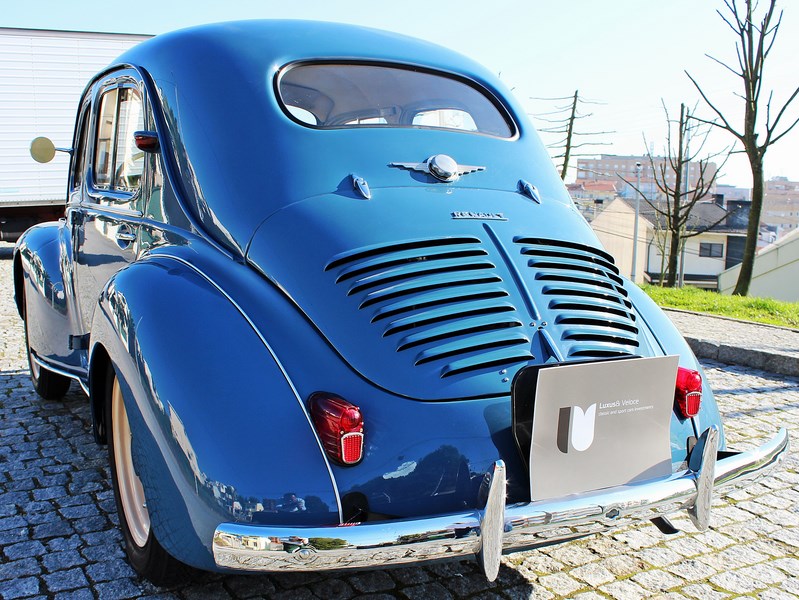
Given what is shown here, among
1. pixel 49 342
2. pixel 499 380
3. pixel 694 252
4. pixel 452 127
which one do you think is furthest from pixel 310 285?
pixel 694 252

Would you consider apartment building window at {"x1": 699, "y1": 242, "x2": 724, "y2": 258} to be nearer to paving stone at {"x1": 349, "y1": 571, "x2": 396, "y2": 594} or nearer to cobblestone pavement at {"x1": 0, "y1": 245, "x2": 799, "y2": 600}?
cobblestone pavement at {"x1": 0, "y1": 245, "x2": 799, "y2": 600}

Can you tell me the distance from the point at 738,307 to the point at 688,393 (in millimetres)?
7720

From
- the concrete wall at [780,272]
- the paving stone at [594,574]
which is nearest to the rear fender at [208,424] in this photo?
the paving stone at [594,574]

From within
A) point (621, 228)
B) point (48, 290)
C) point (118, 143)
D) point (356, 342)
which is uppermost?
point (118, 143)

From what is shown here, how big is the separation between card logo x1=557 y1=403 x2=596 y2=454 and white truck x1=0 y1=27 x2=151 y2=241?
1575 centimetres

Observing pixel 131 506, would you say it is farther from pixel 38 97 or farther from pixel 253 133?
pixel 38 97

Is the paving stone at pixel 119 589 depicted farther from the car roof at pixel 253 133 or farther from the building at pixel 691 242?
the building at pixel 691 242

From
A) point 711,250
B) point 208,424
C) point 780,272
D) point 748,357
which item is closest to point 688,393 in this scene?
point 208,424

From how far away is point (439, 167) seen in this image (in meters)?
3.02

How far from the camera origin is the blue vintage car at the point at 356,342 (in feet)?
7.19

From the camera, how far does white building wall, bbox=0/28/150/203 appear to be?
15664 mm

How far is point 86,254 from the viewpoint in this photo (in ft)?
12.9

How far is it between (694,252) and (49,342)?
197 feet

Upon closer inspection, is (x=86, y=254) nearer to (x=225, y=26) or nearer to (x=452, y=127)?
(x=225, y=26)
